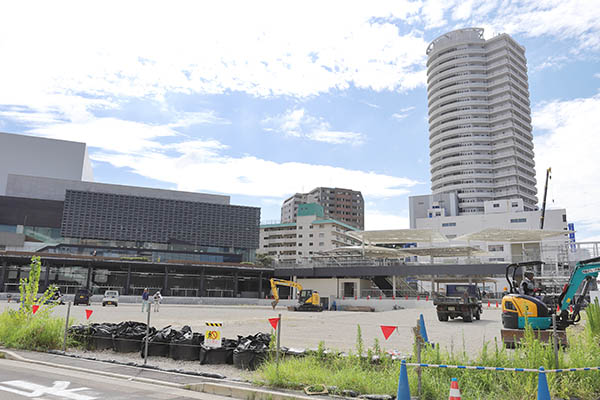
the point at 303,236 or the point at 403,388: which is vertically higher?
the point at 303,236

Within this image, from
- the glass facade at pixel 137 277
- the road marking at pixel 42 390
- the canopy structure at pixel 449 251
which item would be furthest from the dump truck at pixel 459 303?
the glass facade at pixel 137 277

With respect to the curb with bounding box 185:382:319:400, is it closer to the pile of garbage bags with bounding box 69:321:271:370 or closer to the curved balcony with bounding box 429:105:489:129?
the pile of garbage bags with bounding box 69:321:271:370

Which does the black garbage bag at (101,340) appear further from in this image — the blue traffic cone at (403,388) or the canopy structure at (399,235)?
the canopy structure at (399,235)

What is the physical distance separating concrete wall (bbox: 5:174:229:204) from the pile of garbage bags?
83808 mm

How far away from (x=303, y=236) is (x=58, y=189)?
195ft

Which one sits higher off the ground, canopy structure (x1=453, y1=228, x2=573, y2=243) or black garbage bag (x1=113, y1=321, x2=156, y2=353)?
canopy structure (x1=453, y1=228, x2=573, y2=243)

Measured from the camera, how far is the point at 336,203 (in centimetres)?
16000

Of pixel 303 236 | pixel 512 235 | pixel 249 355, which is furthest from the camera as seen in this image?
pixel 303 236

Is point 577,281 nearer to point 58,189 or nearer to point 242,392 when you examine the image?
point 242,392

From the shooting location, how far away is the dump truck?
25359 mm

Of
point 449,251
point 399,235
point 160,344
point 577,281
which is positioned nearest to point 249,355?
point 160,344

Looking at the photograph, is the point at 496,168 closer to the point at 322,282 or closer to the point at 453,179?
the point at 453,179

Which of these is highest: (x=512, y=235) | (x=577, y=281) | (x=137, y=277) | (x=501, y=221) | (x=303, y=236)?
(x=501, y=221)

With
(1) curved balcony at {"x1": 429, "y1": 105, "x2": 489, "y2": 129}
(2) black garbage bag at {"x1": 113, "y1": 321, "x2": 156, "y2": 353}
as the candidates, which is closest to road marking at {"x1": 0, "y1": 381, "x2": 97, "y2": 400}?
(2) black garbage bag at {"x1": 113, "y1": 321, "x2": 156, "y2": 353}
